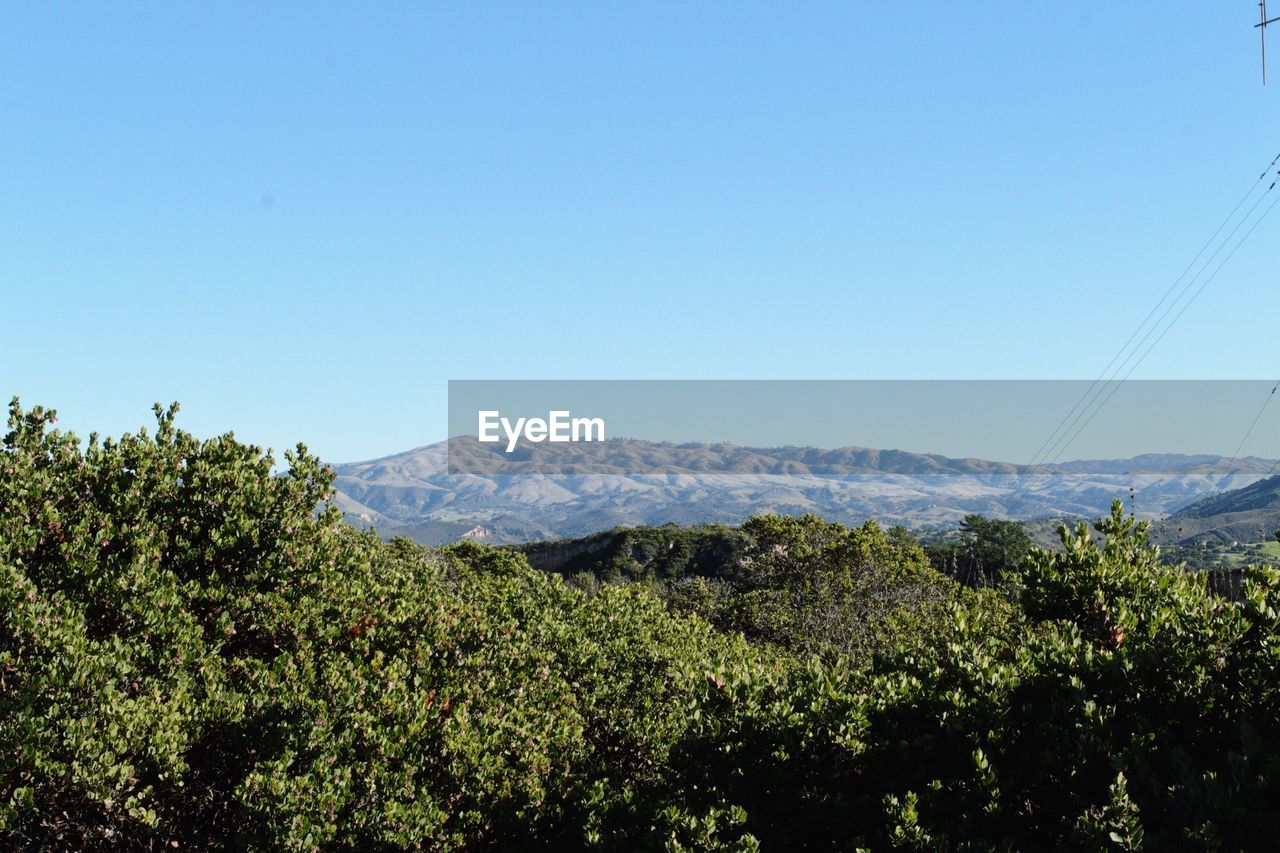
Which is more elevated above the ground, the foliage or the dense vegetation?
the dense vegetation

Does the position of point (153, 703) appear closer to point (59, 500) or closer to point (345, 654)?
point (345, 654)

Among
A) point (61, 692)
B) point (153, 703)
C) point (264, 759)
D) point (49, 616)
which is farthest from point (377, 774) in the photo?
point (49, 616)

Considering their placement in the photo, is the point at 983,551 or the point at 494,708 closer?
the point at 494,708

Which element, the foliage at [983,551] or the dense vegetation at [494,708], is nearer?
the dense vegetation at [494,708]

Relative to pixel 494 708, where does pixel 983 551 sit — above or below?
below

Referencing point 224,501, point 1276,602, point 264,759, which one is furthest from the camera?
point 224,501

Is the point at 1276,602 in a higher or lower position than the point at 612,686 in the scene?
higher

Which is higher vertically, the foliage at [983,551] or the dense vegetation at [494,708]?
the dense vegetation at [494,708]

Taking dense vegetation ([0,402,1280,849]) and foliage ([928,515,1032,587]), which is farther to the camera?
foliage ([928,515,1032,587])
